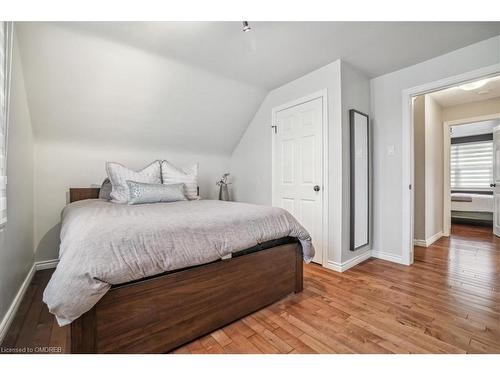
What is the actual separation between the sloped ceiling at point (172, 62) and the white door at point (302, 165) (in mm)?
511

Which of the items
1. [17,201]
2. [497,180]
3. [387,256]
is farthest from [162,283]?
[497,180]

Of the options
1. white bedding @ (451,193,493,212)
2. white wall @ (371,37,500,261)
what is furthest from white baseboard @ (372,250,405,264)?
white bedding @ (451,193,493,212)

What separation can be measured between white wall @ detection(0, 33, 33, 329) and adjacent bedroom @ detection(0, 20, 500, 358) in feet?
0.10

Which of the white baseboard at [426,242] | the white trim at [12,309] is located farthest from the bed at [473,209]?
the white trim at [12,309]

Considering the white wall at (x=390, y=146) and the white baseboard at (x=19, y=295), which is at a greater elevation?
the white wall at (x=390, y=146)

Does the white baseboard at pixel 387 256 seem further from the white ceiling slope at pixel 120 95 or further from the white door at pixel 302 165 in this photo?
the white ceiling slope at pixel 120 95

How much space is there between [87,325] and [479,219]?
6.60 m

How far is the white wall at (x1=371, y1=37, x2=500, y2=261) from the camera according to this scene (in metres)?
2.63

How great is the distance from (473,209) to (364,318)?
5049mm

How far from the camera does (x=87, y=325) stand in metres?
1.03

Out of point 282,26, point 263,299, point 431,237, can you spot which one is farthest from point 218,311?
point 431,237

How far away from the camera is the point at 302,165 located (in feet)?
9.48

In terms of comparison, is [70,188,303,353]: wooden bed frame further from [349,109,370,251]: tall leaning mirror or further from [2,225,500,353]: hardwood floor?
[349,109,370,251]: tall leaning mirror

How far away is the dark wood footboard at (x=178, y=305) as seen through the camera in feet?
3.48
